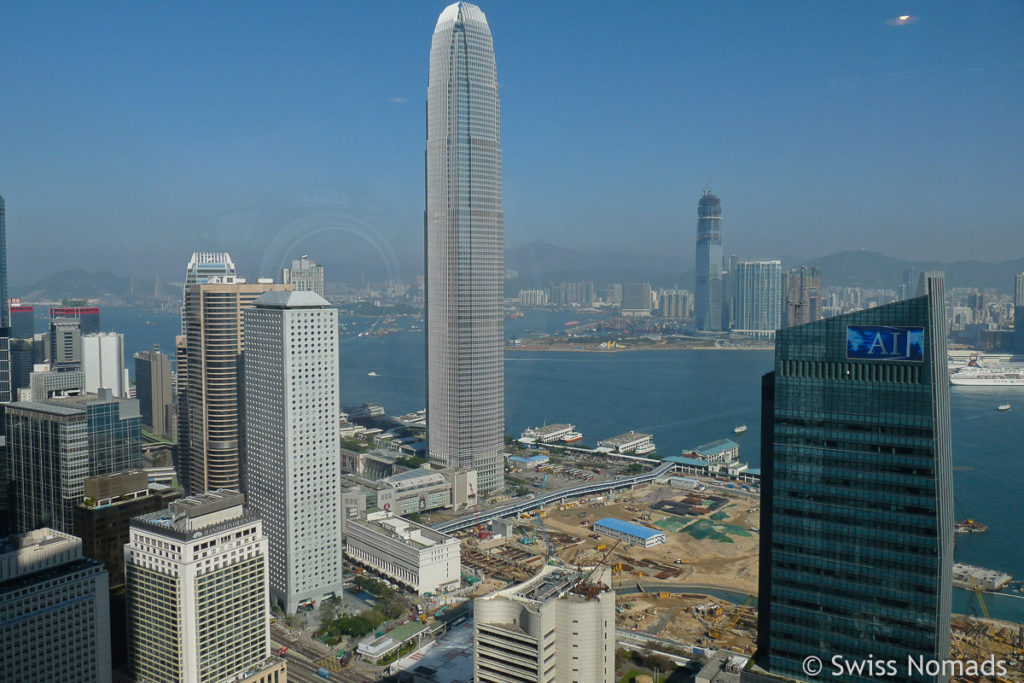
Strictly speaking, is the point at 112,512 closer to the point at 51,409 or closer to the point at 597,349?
the point at 51,409

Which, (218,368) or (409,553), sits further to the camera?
(218,368)

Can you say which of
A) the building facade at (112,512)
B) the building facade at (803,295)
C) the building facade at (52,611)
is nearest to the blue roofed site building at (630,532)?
the building facade at (803,295)

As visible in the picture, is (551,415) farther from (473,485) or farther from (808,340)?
(808,340)

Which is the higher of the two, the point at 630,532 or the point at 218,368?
the point at 218,368

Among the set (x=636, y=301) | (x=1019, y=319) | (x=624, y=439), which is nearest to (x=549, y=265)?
(x=624, y=439)

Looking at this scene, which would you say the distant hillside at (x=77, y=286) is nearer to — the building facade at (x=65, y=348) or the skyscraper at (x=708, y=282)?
the building facade at (x=65, y=348)
